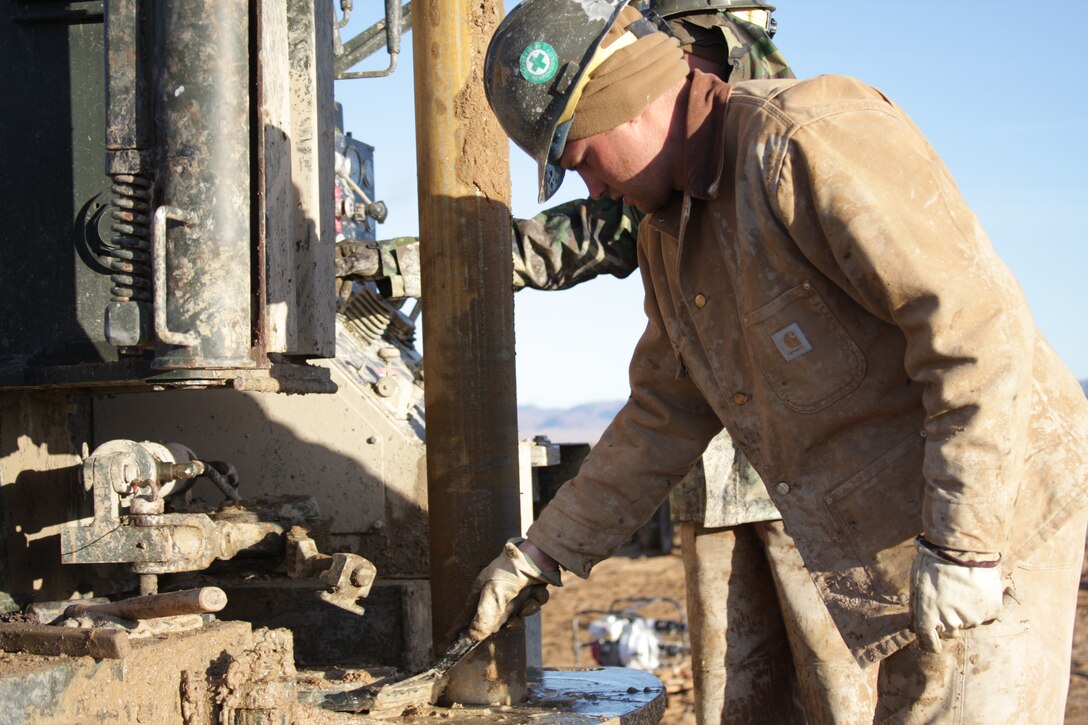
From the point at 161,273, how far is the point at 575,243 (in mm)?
1692

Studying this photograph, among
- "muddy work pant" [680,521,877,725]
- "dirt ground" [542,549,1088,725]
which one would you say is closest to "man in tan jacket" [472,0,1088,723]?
"muddy work pant" [680,521,877,725]

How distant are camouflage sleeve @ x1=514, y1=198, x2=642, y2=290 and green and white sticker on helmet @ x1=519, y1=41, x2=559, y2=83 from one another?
67.7 inches

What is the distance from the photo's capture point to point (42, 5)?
3.67m

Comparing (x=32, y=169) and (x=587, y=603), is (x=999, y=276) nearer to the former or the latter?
(x=32, y=169)

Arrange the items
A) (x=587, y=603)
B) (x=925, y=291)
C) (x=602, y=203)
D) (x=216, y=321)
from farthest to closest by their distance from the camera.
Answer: (x=587, y=603) < (x=602, y=203) < (x=216, y=321) < (x=925, y=291)

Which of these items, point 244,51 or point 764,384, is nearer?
point 764,384

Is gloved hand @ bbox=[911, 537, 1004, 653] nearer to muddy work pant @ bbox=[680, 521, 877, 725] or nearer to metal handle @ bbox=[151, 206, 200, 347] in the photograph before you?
muddy work pant @ bbox=[680, 521, 877, 725]

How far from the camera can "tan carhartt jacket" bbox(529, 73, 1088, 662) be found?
2.30 metres

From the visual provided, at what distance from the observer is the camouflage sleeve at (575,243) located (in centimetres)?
439

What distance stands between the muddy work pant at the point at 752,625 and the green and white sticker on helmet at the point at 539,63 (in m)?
1.87

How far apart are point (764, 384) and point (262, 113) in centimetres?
136

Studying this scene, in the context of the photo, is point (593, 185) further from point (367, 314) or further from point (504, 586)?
point (367, 314)

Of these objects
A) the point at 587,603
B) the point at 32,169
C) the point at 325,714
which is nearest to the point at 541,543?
the point at 325,714

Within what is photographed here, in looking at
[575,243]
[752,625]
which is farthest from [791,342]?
[575,243]
